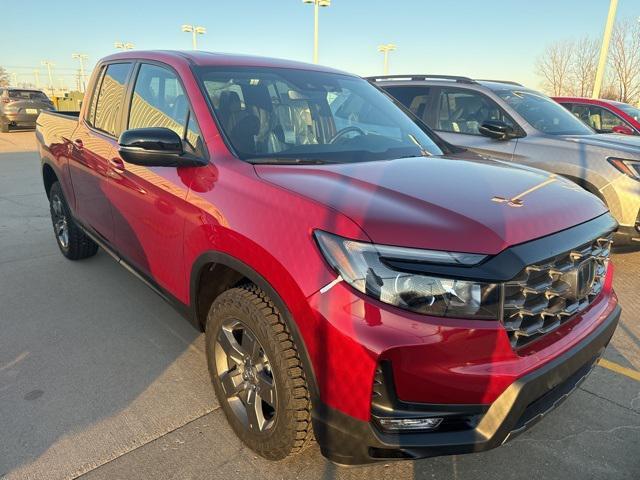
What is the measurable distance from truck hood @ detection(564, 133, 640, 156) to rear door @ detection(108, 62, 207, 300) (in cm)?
416

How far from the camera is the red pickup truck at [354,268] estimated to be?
5.26ft

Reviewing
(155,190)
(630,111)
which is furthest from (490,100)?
(630,111)

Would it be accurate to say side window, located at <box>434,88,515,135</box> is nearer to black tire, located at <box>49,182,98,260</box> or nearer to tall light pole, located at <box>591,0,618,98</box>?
black tire, located at <box>49,182,98,260</box>

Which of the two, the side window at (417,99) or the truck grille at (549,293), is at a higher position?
the side window at (417,99)

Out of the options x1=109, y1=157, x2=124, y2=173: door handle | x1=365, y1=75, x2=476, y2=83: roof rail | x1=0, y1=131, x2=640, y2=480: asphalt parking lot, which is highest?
x1=365, y1=75, x2=476, y2=83: roof rail

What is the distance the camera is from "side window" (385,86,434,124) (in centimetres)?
606

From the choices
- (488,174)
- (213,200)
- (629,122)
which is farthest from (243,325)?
(629,122)

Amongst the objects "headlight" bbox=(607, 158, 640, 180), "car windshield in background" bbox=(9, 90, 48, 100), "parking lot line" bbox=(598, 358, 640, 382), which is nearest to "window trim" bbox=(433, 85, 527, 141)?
"headlight" bbox=(607, 158, 640, 180)

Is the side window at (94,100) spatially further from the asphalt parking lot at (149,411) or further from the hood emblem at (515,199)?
the hood emblem at (515,199)

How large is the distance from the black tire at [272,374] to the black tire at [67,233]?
2732mm

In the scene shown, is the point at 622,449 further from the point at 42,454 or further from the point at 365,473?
the point at 42,454

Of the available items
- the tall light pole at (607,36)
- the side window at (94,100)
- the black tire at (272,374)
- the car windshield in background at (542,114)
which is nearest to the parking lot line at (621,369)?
the black tire at (272,374)

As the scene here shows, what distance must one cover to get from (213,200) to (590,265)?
1.68 meters

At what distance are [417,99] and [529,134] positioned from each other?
60.4 inches
